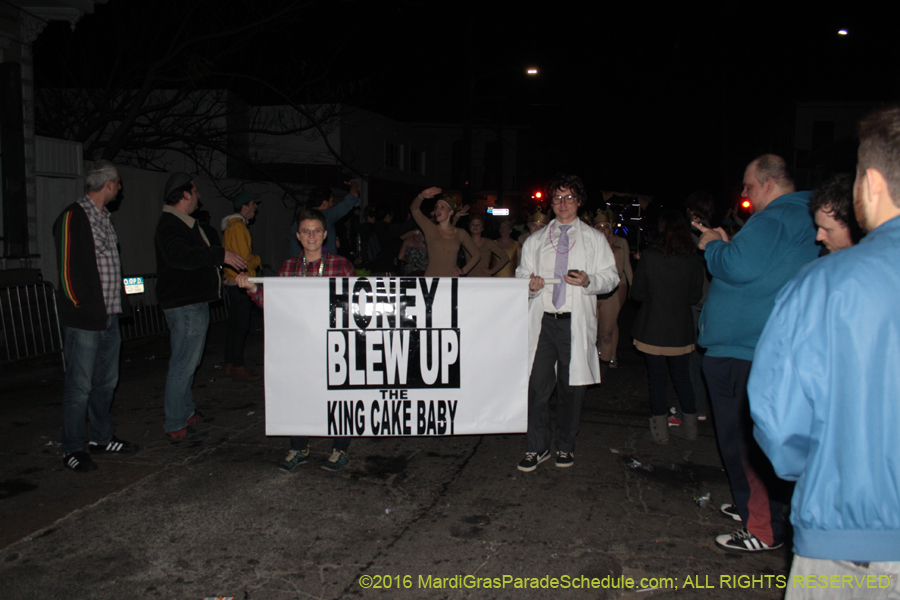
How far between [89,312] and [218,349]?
5.10 m

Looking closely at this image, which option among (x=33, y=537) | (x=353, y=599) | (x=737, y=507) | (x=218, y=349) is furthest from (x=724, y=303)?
(x=218, y=349)

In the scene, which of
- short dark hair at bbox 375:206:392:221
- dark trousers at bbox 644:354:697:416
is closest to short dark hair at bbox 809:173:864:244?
dark trousers at bbox 644:354:697:416

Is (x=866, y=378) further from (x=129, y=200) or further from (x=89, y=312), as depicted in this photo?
(x=129, y=200)

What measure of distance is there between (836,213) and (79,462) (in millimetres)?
5085

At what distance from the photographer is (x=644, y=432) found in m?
5.73

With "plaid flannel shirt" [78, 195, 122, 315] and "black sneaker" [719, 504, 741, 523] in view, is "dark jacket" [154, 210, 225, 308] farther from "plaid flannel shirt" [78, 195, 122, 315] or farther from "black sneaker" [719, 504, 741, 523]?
"black sneaker" [719, 504, 741, 523]

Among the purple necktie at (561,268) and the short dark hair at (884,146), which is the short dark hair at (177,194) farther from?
the short dark hair at (884,146)

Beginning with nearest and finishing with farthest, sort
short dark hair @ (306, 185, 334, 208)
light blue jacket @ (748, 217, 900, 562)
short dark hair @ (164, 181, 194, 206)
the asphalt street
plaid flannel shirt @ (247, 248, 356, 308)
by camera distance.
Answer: light blue jacket @ (748, 217, 900, 562) < the asphalt street < plaid flannel shirt @ (247, 248, 356, 308) < short dark hair @ (164, 181, 194, 206) < short dark hair @ (306, 185, 334, 208)

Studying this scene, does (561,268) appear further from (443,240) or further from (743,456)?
(443,240)

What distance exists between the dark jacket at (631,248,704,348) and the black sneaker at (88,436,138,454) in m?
4.43

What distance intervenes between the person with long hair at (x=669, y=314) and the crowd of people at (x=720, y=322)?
0.05 ft

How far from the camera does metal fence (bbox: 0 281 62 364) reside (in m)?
7.99

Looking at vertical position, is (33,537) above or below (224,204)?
below

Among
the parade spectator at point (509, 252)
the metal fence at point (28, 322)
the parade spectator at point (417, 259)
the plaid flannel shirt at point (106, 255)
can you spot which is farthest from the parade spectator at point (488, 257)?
the plaid flannel shirt at point (106, 255)
